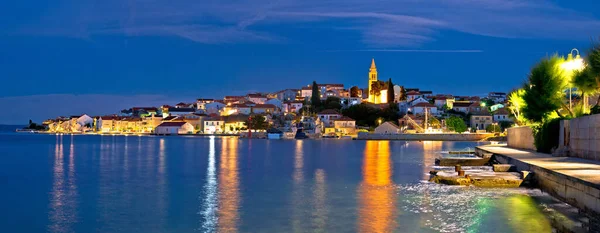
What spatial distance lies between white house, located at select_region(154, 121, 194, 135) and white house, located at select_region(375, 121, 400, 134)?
41.4 m

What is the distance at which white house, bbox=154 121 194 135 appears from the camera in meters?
117

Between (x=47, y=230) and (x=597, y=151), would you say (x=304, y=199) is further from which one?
(x=597, y=151)

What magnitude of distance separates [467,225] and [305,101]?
346 ft

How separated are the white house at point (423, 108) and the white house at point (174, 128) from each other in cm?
4204

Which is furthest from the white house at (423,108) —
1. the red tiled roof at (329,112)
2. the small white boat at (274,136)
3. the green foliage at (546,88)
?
the green foliage at (546,88)

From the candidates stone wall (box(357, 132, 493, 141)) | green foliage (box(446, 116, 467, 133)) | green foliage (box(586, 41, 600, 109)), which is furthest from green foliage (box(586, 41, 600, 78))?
green foliage (box(446, 116, 467, 133))

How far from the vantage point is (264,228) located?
12.7m

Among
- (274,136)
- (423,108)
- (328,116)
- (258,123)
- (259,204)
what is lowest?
(259,204)

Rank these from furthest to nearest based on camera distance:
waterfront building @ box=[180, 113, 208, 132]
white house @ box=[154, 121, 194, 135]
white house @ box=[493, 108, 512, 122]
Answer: waterfront building @ box=[180, 113, 208, 132] < white house @ box=[154, 121, 194, 135] < white house @ box=[493, 108, 512, 122]

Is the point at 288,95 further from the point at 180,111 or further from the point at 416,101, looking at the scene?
the point at 416,101

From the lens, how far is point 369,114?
9994 cm

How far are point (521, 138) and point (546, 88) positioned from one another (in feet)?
21.2

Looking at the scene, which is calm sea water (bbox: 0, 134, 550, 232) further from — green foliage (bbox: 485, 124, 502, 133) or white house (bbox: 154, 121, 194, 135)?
white house (bbox: 154, 121, 194, 135)

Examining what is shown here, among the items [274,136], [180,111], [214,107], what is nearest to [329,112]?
[274,136]
